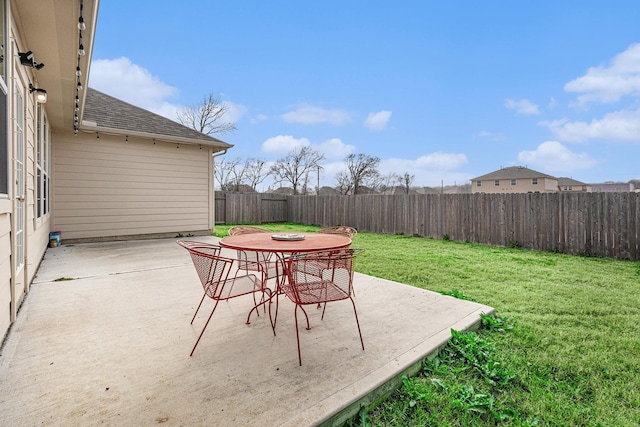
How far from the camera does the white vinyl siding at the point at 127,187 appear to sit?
675 centimetres

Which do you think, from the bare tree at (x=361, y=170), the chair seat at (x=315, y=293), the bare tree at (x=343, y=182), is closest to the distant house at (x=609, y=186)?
the bare tree at (x=361, y=170)

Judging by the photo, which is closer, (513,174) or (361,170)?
(361,170)

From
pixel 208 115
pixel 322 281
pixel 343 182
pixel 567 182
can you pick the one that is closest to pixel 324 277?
pixel 322 281

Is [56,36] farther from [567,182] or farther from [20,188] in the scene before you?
[567,182]

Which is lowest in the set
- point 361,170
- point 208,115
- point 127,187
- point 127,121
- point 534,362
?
point 534,362

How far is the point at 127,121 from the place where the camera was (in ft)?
25.1

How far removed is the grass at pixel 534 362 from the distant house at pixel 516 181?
3279 centimetres

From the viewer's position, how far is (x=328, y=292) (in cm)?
231

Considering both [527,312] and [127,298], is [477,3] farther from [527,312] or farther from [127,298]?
[127,298]

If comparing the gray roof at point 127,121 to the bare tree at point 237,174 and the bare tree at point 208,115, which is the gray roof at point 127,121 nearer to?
the bare tree at point 208,115

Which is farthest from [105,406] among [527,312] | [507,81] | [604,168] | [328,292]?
[604,168]

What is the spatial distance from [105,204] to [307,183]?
18.2 m

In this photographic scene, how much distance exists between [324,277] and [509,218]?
6629 mm

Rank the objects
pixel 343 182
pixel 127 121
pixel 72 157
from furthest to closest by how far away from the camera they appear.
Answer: pixel 343 182 → pixel 127 121 → pixel 72 157
